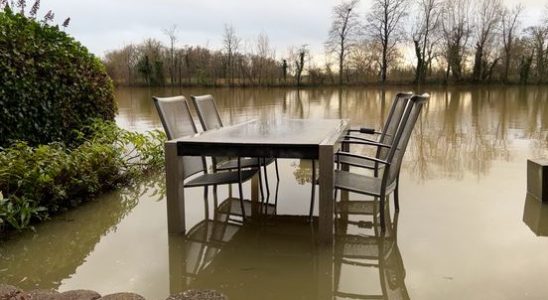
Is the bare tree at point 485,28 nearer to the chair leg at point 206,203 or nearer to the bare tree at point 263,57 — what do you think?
the bare tree at point 263,57

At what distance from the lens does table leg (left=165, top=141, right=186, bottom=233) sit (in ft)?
9.22

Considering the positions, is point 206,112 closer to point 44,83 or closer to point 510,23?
point 44,83

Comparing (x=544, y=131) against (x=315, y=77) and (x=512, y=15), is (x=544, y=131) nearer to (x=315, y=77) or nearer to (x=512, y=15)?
(x=315, y=77)

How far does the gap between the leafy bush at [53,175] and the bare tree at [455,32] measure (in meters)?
28.3

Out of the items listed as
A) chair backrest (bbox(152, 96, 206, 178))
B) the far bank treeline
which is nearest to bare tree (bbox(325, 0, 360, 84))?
the far bank treeline

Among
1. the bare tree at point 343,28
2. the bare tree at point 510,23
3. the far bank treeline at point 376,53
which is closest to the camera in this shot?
the far bank treeline at point 376,53

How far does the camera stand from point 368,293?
7.16 ft

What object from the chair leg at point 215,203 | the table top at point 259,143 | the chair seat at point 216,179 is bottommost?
the chair leg at point 215,203

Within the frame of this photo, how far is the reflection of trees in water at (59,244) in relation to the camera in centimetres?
238

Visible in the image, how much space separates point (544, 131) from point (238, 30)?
2778 centimetres

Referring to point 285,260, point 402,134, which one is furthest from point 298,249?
point 402,134

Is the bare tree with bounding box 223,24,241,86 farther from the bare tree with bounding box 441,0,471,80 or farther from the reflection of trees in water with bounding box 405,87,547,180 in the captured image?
the reflection of trees in water with bounding box 405,87,547,180

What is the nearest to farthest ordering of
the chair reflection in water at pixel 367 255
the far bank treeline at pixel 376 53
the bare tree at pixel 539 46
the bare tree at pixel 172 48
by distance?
1. the chair reflection in water at pixel 367 255
2. the bare tree at pixel 539 46
3. the far bank treeline at pixel 376 53
4. the bare tree at pixel 172 48

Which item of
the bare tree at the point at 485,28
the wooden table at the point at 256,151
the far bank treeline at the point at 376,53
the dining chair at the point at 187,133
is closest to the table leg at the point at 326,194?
the wooden table at the point at 256,151
